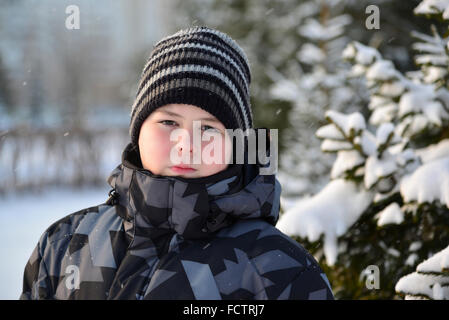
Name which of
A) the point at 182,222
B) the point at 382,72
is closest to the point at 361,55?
the point at 382,72

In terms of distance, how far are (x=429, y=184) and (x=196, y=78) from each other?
1.25 meters

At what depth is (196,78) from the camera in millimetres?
1714

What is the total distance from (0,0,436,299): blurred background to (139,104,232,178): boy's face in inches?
62.2

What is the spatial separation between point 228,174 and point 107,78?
22.4 meters

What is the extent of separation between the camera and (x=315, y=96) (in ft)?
17.1

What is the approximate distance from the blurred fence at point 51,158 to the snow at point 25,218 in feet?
Result: 0.87

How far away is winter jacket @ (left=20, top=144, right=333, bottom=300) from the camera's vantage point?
1.43 m

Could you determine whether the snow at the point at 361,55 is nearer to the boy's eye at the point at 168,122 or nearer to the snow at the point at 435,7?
the snow at the point at 435,7

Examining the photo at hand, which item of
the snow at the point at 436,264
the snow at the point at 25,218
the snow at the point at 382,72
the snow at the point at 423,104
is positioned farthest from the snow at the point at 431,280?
the snow at the point at 25,218

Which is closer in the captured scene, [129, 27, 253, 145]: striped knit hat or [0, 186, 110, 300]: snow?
[129, 27, 253, 145]: striped knit hat
